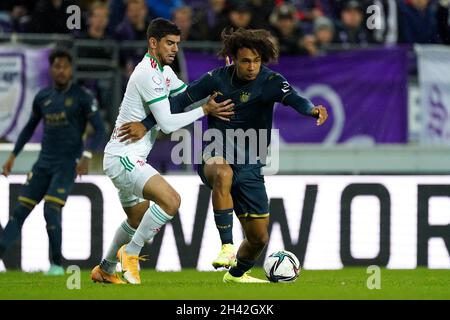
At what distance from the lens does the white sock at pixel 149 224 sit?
31.6 ft

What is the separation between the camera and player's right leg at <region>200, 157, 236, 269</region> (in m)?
9.57

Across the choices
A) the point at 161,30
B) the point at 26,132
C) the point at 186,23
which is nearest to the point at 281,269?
the point at 161,30

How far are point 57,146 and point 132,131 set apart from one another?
2.61m

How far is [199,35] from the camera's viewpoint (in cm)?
1497

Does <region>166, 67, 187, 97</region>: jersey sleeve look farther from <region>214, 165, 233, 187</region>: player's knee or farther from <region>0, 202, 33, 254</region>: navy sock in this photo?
<region>0, 202, 33, 254</region>: navy sock

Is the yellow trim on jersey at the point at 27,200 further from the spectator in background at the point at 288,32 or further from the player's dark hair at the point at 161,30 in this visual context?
the spectator in background at the point at 288,32

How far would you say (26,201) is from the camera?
11992 millimetres

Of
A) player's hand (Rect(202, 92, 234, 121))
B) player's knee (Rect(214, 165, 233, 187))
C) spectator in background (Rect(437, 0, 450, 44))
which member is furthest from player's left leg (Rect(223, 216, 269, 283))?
spectator in background (Rect(437, 0, 450, 44))

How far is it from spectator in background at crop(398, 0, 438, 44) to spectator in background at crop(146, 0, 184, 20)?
9.88 feet

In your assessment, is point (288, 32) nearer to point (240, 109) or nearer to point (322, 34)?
point (322, 34)

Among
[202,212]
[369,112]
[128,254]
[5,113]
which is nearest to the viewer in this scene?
[128,254]
